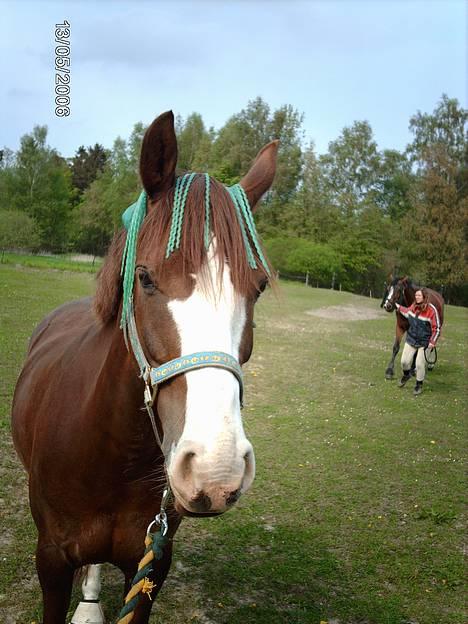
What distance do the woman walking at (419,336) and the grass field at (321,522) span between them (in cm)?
59

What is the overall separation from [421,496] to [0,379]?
21.0 ft

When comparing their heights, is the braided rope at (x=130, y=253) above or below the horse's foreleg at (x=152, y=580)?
above

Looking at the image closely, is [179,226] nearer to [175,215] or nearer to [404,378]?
[175,215]

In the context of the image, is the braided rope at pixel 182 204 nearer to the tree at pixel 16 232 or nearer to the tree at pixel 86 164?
the tree at pixel 16 232

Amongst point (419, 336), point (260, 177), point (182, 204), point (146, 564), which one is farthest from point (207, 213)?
point (419, 336)

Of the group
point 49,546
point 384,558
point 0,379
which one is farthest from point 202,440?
point 0,379

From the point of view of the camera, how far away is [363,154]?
2021 inches

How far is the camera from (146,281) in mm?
A: 1929

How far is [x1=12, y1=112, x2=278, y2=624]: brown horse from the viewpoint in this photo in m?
1.62

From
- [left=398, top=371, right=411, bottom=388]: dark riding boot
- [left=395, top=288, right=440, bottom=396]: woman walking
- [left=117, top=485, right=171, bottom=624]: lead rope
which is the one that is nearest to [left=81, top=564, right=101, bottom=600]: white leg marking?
[left=117, top=485, right=171, bottom=624]: lead rope

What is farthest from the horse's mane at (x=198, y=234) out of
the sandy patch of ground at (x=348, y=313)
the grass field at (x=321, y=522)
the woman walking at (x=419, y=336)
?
the sandy patch of ground at (x=348, y=313)

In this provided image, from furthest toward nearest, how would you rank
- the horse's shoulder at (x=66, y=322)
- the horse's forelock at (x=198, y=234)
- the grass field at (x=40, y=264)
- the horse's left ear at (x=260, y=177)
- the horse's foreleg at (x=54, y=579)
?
the grass field at (x=40, y=264)
the horse's shoulder at (x=66, y=322)
the horse's foreleg at (x=54, y=579)
the horse's left ear at (x=260, y=177)
the horse's forelock at (x=198, y=234)

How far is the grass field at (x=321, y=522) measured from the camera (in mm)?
3822

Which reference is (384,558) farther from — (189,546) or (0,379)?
(0,379)
